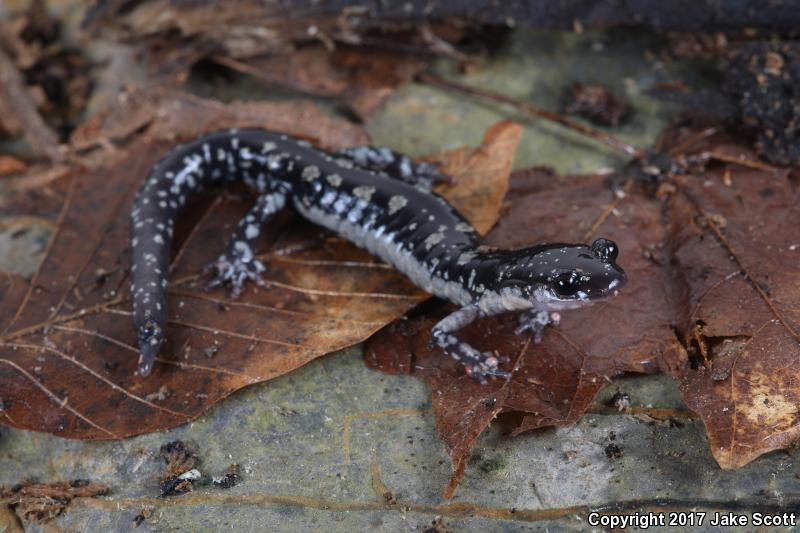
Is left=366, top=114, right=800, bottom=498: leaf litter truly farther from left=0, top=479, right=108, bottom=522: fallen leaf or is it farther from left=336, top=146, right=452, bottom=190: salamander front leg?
left=0, top=479, right=108, bottom=522: fallen leaf

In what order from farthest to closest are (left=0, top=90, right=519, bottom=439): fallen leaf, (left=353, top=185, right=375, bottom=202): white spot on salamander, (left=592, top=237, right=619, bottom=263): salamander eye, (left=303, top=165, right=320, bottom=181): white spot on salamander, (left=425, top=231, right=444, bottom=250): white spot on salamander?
(left=303, top=165, right=320, bottom=181): white spot on salamander → (left=353, top=185, right=375, bottom=202): white spot on salamander → (left=425, top=231, right=444, bottom=250): white spot on salamander → (left=0, top=90, right=519, bottom=439): fallen leaf → (left=592, top=237, right=619, bottom=263): salamander eye

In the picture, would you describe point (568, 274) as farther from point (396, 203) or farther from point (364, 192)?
point (364, 192)

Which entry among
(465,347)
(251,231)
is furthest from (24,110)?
(465,347)

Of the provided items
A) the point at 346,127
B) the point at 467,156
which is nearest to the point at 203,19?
the point at 346,127

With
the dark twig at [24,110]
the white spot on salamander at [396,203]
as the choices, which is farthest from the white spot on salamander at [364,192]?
the dark twig at [24,110]

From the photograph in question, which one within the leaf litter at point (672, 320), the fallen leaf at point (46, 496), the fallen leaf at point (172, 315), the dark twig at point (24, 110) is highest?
the dark twig at point (24, 110)

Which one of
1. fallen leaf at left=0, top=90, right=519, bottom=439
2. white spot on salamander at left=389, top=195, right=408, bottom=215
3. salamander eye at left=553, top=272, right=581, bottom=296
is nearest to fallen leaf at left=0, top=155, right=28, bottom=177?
fallen leaf at left=0, top=90, right=519, bottom=439

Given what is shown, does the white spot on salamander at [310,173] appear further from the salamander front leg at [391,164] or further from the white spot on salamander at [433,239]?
the white spot on salamander at [433,239]
